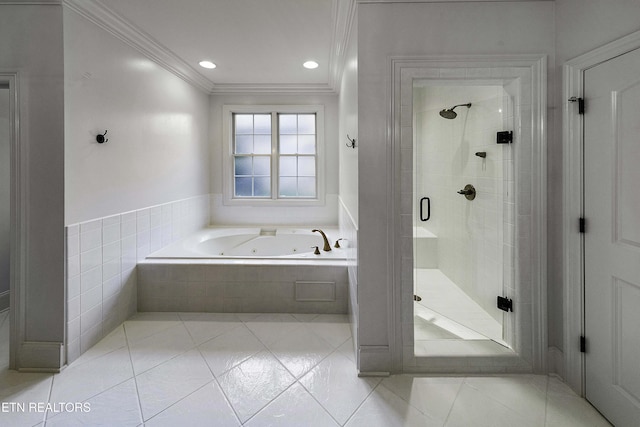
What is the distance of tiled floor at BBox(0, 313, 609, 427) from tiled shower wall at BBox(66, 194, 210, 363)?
17 centimetres

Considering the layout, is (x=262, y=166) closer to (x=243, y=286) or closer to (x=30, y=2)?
(x=243, y=286)

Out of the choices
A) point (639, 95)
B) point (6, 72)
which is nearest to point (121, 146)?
point (6, 72)

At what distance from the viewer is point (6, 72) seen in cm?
185

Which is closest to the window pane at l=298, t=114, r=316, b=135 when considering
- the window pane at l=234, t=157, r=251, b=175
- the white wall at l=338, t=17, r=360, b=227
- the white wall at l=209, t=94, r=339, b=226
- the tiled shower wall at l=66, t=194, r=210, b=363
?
the white wall at l=209, t=94, r=339, b=226

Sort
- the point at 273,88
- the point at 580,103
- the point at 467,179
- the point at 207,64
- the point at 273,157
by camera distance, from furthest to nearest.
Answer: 1. the point at 273,157
2. the point at 273,88
3. the point at 207,64
4. the point at 467,179
5. the point at 580,103

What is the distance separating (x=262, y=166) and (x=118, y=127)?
84.7 inches

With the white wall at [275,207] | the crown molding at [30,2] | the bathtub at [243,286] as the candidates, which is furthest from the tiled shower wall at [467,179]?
the crown molding at [30,2]

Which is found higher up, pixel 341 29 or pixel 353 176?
pixel 341 29

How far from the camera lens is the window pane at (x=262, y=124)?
4355mm

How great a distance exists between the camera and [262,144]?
4395 mm

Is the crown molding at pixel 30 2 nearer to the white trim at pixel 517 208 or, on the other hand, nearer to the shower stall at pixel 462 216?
the white trim at pixel 517 208

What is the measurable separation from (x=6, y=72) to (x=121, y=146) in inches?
29.7

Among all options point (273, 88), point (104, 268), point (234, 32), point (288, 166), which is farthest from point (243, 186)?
point (104, 268)

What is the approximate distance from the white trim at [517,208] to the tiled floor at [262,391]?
10cm
